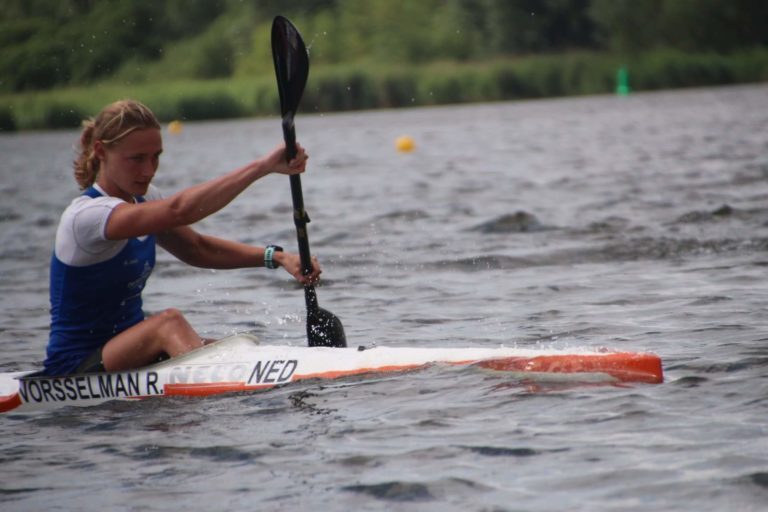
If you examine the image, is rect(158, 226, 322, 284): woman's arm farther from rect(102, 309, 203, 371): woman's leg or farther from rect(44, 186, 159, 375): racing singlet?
rect(102, 309, 203, 371): woman's leg

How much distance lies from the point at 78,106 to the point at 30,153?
441 inches

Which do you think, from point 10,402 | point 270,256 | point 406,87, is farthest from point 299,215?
point 406,87

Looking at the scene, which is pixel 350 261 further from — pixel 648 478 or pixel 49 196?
pixel 49 196

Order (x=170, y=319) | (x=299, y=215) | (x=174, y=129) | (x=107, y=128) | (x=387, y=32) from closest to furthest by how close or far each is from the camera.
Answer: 1. (x=107, y=128)
2. (x=170, y=319)
3. (x=299, y=215)
4. (x=174, y=129)
5. (x=387, y=32)

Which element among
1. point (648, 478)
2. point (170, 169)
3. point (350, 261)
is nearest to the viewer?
point (648, 478)

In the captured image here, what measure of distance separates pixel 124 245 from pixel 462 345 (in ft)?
7.88

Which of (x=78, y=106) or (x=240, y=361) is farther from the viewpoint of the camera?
(x=78, y=106)

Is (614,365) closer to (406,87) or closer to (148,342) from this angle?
(148,342)

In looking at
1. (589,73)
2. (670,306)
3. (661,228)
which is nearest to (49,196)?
(661,228)

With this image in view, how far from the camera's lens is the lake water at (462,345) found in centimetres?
477

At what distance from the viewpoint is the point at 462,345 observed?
761 centimetres

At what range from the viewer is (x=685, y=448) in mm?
4938

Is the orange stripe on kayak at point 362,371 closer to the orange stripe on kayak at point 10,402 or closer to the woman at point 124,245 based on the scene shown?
the woman at point 124,245

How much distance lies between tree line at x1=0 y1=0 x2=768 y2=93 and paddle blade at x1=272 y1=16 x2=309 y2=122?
4115 cm
